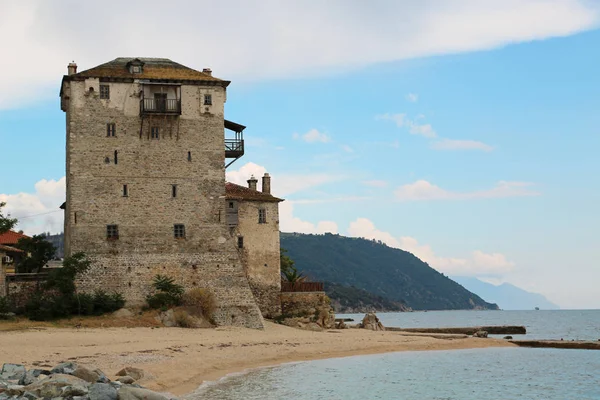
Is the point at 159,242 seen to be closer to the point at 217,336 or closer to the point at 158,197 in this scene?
the point at 158,197

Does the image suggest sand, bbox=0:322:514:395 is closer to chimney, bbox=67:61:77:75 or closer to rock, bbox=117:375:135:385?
rock, bbox=117:375:135:385

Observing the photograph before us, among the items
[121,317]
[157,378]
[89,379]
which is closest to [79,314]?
[121,317]

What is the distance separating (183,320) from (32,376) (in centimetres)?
2112

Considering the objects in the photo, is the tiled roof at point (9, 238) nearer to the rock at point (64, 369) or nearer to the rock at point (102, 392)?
the rock at point (64, 369)

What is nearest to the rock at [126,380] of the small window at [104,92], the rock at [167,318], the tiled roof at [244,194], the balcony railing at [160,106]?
the rock at [167,318]

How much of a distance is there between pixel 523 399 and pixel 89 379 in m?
16.3

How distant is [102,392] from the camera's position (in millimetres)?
22062

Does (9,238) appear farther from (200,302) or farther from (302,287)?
(302,287)

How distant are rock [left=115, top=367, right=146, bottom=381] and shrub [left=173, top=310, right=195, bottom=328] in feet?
57.3

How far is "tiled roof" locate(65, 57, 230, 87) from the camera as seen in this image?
48.4 metres

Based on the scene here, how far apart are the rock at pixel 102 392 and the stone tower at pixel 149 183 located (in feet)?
80.6

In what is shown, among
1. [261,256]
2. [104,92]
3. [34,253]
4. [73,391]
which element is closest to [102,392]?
[73,391]

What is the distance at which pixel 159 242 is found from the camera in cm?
4825

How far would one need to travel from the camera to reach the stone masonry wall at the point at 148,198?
155ft
